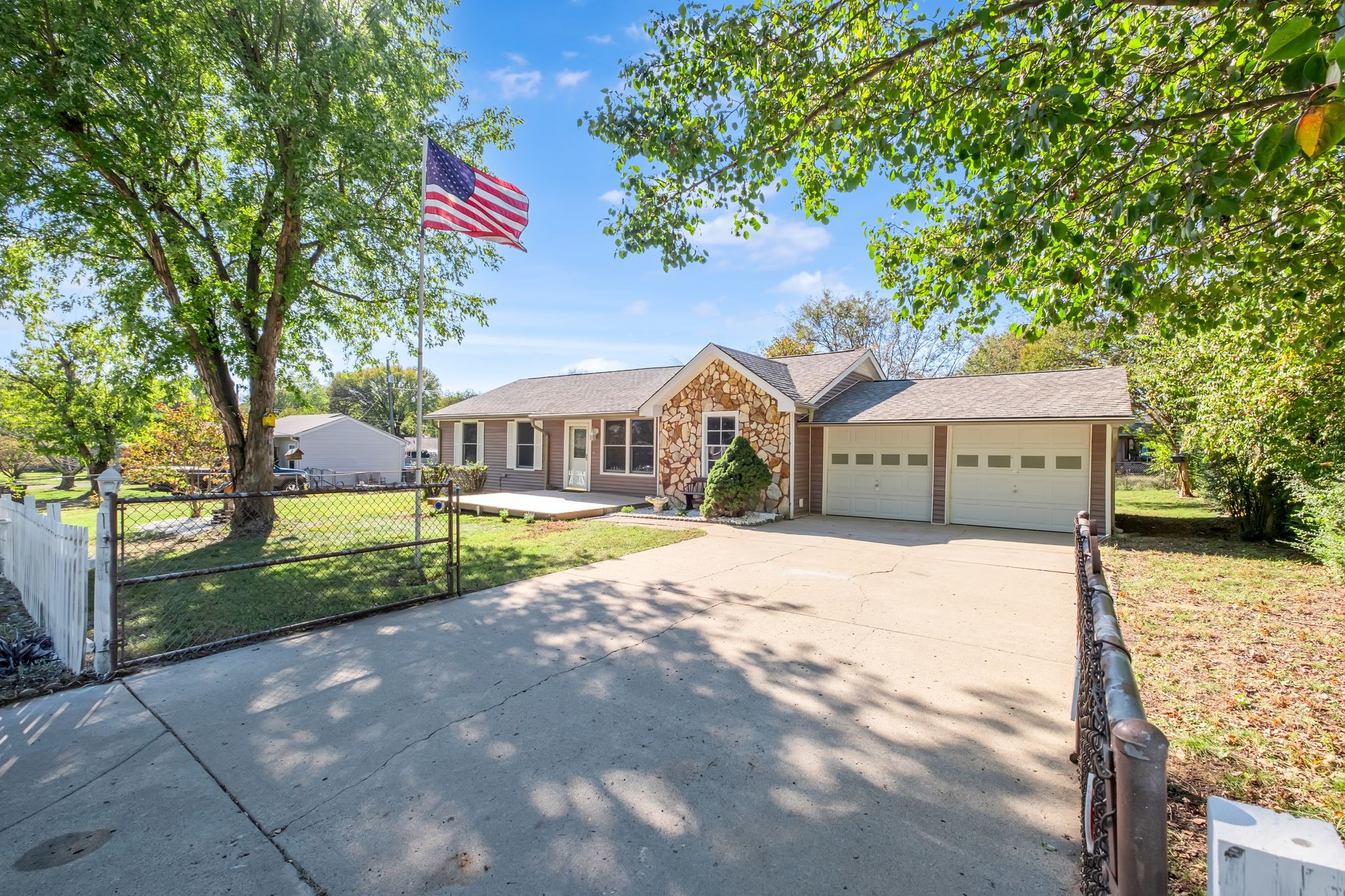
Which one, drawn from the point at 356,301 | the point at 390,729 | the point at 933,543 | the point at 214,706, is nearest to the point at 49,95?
the point at 356,301

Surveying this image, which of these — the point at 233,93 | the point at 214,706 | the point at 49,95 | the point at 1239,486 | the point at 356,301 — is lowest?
the point at 214,706

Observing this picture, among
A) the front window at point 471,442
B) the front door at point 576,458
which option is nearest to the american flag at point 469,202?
the front door at point 576,458

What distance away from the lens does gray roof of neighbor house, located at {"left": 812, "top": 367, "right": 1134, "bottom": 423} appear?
36.4ft

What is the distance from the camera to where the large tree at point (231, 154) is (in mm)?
7902

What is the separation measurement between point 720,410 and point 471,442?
34.6ft

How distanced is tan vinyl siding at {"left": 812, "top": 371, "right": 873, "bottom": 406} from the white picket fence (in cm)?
1232

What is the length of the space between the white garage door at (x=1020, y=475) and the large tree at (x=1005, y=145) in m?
5.46

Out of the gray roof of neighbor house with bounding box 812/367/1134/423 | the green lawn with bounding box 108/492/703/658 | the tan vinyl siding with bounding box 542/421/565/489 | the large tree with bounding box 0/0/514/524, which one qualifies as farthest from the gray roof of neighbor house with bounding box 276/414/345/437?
the gray roof of neighbor house with bounding box 812/367/1134/423

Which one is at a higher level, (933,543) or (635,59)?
(635,59)

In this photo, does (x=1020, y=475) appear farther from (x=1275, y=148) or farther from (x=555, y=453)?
(x=555, y=453)

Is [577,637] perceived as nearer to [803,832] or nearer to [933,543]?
[803,832]

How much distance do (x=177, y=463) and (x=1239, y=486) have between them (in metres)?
25.1

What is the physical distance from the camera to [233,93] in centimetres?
898

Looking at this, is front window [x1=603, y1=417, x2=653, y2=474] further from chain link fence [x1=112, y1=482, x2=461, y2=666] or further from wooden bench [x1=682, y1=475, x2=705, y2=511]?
chain link fence [x1=112, y1=482, x2=461, y2=666]
